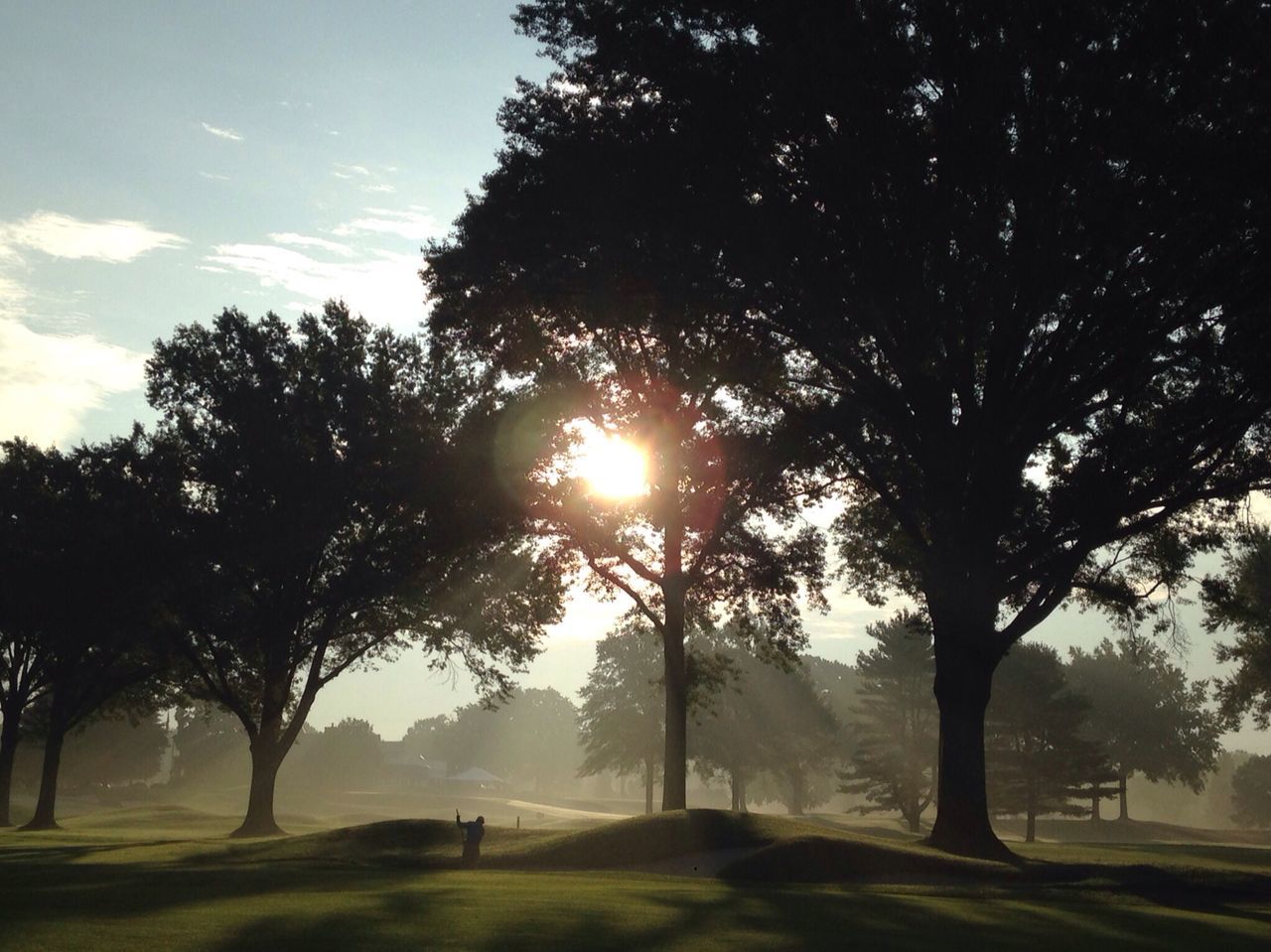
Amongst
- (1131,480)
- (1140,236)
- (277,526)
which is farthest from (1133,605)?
(277,526)

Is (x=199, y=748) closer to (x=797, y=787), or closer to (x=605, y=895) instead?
(x=797, y=787)

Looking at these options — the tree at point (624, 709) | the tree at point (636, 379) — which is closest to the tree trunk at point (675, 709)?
the tree at point (636, 379)

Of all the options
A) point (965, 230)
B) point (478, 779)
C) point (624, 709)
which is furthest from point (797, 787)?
point (478, 779)

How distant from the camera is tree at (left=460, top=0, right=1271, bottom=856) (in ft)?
72.8

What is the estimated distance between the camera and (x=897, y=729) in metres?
80.6

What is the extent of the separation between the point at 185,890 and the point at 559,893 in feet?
21.2

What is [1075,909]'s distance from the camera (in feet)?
65.0

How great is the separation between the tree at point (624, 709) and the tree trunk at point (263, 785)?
1715 inches

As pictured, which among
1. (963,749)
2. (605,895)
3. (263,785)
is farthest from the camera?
(263,785)

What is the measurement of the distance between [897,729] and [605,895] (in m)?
64.6

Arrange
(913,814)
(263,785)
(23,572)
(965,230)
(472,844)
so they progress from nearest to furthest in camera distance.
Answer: (965,230), (472,844), (263,785), (23,572), (913,814)

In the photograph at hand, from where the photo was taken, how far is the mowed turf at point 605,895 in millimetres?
14891

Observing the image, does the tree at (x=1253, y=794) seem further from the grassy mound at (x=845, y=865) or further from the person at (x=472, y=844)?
the person at (x=472, y=844)

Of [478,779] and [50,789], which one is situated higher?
[50,789]
